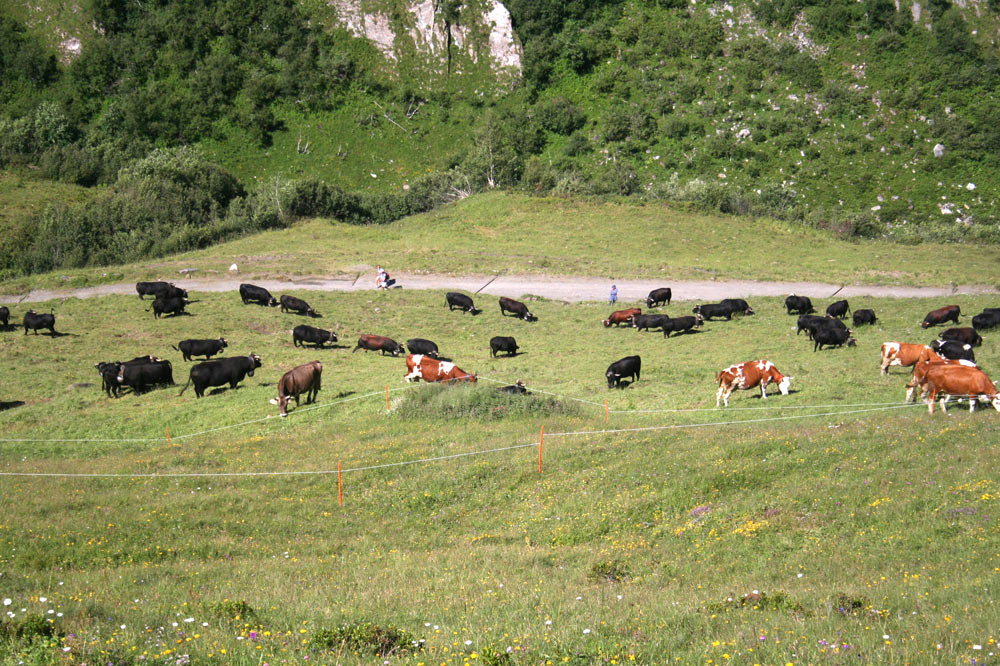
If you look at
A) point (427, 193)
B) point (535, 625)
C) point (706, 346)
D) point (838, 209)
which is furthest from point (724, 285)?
point (535, 625)

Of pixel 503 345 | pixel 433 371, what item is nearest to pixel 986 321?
pixel 503 345

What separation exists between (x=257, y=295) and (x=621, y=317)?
1884 centimetres

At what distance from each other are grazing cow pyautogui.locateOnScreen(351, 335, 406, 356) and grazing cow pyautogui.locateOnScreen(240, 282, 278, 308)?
32.1ft

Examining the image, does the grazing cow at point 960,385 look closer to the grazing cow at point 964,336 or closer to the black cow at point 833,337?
the grazing cow at point 964,336

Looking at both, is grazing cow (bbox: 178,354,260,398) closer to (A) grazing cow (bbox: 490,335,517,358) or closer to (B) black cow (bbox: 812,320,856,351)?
(A) grazing cow (bbox: 490,335,517,358)

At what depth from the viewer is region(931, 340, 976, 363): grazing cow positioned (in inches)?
1080

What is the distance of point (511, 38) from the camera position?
331ft

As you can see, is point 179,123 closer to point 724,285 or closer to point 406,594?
point 724,285

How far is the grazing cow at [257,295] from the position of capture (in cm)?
4453

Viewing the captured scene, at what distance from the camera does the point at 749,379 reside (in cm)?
2647

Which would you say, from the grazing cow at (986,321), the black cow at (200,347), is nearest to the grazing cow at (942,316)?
the grazing cow at (986,321)

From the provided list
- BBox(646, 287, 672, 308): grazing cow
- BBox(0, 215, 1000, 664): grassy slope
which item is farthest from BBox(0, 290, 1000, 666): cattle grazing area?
BBox(646, 287, 672, 308): grazing cow

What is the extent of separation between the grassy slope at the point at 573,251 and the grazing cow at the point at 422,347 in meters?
18.6

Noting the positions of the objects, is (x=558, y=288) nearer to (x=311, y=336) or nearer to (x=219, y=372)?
(x=311, y=336)
